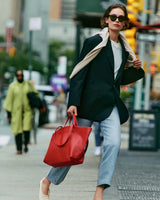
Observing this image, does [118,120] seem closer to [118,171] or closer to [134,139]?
[118,171]

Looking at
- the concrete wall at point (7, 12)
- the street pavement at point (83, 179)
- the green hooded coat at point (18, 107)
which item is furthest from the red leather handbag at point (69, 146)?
the concrete wall at point (7, 12)

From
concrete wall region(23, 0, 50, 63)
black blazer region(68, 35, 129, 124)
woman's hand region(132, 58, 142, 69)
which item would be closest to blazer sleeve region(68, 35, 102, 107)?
black blazer region(68, 35, 129, 124)

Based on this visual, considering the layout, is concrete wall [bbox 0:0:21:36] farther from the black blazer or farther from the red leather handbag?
the red leather handbag

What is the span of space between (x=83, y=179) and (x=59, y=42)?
312ft

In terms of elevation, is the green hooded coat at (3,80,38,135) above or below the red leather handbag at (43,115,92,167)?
below

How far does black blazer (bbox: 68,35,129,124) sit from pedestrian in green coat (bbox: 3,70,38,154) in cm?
546

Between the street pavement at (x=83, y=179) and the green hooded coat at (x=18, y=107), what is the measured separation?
2.04 ft

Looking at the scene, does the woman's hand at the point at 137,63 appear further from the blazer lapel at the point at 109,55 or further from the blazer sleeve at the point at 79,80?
the blazer sleeve at the point at 79,80

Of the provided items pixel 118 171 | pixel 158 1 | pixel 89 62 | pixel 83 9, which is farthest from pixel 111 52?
pixel 158 1

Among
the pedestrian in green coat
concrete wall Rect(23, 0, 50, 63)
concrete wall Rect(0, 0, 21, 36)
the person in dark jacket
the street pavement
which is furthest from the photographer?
concrete wall Rect(23, 0, 50, 63)

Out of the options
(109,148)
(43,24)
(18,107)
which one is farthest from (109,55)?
(43,24)

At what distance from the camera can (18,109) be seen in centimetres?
991

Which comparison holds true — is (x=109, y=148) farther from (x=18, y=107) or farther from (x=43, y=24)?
(x=43, y=24)

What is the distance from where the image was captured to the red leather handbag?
167 inches
